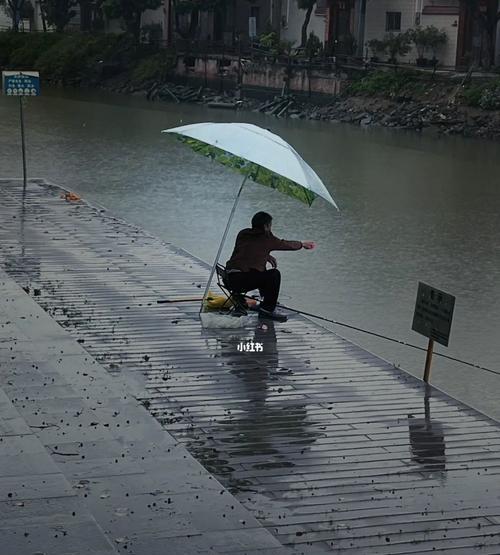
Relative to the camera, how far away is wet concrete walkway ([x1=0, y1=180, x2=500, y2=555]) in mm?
7035

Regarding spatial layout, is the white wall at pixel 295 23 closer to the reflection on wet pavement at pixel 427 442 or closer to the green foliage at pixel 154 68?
the green foliage at pixel 154 68

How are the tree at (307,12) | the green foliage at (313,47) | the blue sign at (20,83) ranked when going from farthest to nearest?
the tree at (307,12)
the green foliage at (313,47)
the blue sign at (20,83)

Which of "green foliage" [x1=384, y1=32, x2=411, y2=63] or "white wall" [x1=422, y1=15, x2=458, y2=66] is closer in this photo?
"white wall" [x1=422, y1=15, x2=458, y2=66]

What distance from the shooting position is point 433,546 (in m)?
6.72

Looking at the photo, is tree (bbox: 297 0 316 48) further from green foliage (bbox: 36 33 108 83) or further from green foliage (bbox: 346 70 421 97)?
green foliage (bbox: 36 33 108 83)

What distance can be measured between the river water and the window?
34.8ft

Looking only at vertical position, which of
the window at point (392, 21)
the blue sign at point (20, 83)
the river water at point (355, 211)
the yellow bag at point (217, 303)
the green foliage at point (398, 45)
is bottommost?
the river water at point (355, 211)

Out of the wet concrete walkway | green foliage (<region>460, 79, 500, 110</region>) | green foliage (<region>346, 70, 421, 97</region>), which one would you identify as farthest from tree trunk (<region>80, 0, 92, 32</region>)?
the wet concrete walkway

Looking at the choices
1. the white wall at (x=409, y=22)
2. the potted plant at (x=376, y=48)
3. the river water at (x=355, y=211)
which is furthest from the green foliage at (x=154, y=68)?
the river water at (x=355, y=211)

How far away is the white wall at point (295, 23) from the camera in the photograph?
188 ft

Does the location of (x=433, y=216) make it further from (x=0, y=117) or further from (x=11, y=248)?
(x=0, y=117)

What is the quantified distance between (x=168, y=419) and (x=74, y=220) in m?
9.49

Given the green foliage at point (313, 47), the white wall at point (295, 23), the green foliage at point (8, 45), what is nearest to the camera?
the green foliage at point (313, 47)

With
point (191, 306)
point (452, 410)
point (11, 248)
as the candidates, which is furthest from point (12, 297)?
point (452, 410)
